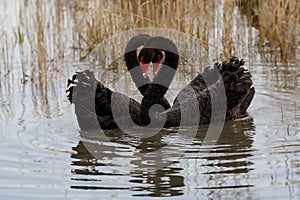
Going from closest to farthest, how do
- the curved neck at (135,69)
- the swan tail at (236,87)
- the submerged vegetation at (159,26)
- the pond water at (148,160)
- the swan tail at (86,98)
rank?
the pond water at (148,160)
the swan tail at (86,98)
the swan tail at (236,87)
the curved neck at (135,69)
the submerged vegetation at (159,26)

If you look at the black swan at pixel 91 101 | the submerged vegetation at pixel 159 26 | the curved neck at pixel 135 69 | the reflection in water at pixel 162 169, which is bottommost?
the reflection in water at pixel 162 169

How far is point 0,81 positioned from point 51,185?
3.52 m

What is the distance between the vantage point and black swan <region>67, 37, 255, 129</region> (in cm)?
578

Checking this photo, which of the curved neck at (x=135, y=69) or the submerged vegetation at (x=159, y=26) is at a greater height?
the submerged vegetation at (x=159, y=26)

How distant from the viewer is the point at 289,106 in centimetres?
625

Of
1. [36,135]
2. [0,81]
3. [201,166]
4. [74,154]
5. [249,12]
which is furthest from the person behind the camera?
[249,12]

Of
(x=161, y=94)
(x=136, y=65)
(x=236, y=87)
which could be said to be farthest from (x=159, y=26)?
(x=236, y=87)

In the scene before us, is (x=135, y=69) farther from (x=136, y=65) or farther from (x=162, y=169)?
(x=162, y=169)

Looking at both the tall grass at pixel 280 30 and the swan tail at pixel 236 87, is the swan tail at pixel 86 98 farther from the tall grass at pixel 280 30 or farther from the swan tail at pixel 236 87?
the tall grass at pixel 280 30

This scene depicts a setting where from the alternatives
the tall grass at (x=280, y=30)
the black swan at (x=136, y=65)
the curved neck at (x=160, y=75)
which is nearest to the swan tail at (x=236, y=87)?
the curved neck at (x=160, y=75)

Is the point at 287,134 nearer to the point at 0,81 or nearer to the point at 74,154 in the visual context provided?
the point at 74,154

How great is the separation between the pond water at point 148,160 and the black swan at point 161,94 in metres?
0.15

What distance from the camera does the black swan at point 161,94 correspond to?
5777mm

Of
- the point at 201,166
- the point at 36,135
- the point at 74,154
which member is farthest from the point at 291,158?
the point at 36,135
